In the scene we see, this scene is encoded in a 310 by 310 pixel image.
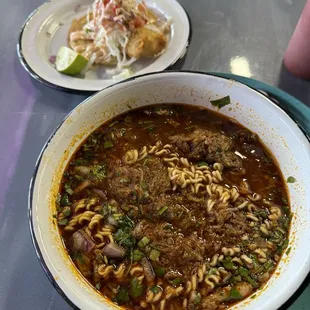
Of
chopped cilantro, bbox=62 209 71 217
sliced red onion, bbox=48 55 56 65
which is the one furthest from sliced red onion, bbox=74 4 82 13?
chopped cilantro, bbox=62 209 71 217

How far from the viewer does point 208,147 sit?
Answer: 1.94 meters

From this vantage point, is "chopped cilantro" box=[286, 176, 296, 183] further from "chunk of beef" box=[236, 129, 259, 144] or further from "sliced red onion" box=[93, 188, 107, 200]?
"sliced red onion" box=[93, 188, 107, 200]

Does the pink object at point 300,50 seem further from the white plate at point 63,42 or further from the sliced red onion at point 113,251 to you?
the sliced red onion at point 113,251

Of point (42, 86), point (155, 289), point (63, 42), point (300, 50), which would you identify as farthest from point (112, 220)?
point (63, 42)

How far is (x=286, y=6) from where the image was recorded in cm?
309

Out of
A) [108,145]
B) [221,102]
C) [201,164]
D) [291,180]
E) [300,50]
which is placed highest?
[300,50]

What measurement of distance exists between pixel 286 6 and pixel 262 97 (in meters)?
1.65

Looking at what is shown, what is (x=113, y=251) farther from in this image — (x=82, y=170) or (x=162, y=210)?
(x=82, y=170)

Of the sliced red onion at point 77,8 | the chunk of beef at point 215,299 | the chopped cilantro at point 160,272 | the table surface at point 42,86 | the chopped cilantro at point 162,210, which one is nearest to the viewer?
the chunk of beef at point 215,299

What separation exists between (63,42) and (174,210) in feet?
6.14

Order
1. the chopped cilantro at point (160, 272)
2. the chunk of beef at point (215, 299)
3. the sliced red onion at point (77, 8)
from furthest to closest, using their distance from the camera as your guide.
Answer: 1. the sliced red onion at point (77, 8)
2. the chopped cilantro at point (160, 272)
3. the chunk of beef at point (215, 299)

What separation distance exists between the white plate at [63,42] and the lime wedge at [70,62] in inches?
2.0

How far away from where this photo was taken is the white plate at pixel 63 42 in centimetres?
258

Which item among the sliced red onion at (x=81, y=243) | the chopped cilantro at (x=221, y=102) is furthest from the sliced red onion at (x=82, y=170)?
the chopped cilantro at (x=221, y=102)
